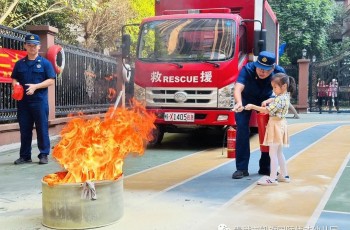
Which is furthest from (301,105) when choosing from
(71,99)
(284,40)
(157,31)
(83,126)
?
(83,126)

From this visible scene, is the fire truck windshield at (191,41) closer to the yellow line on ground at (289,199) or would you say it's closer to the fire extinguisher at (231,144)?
the fire extinguisher at (231,144)

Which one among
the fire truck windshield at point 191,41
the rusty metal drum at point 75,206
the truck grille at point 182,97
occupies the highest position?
the fire truck windshield at point 191,41

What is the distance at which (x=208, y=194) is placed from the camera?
494 cm

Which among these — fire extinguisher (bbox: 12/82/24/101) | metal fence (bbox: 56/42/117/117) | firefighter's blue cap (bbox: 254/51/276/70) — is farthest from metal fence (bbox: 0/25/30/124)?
firefighter's blue cap (bbox: 254/51/276/70)

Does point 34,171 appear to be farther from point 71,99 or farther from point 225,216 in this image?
point 71,99

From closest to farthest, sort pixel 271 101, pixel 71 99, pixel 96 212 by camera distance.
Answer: pixel 96 212 < pixel 271 101 < pixel 71 99

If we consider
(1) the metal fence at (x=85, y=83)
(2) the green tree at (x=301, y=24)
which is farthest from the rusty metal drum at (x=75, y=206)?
(2) the green tree at (x=301, y=24)

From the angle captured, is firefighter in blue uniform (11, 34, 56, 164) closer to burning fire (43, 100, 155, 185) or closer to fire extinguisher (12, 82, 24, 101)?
fire extinguisher (12, 82, 24, 101)

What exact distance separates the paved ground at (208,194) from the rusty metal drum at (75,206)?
15 centimetres

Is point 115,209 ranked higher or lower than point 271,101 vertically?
lower

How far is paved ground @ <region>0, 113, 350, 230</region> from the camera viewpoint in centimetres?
392

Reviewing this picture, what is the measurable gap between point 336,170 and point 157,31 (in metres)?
4.53

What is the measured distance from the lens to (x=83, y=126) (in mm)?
4141

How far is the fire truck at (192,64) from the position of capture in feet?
27.3
